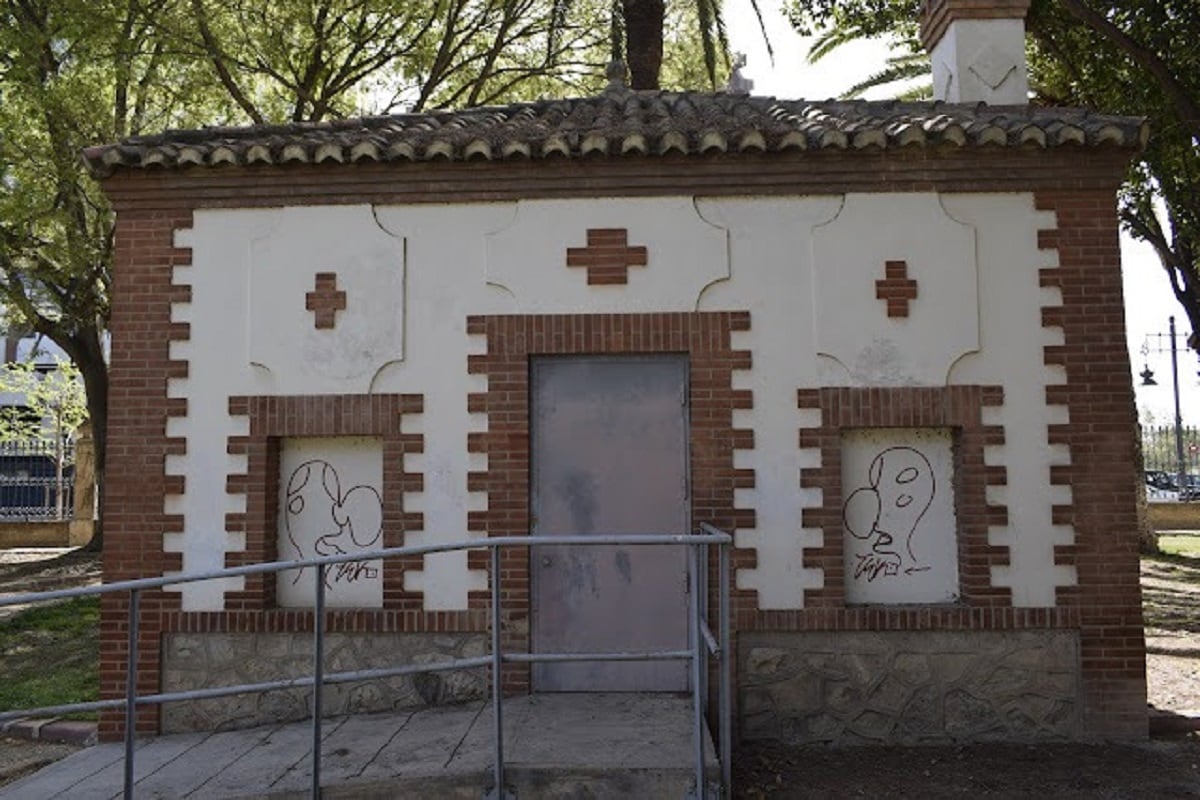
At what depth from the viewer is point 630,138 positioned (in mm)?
6898

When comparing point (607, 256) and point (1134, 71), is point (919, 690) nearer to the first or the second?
point (607, 256)

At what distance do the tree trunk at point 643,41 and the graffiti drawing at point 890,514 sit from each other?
8.52 meters

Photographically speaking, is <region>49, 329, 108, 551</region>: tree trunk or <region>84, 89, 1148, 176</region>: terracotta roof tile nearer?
<region>84, 89, 1148, 176</region>: terracotta roof tile

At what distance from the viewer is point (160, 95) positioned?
16328mm

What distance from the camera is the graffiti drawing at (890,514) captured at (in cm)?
706

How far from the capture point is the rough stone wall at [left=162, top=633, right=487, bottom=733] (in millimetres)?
6965

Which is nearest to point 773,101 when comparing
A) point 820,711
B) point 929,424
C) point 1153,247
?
point 929,424

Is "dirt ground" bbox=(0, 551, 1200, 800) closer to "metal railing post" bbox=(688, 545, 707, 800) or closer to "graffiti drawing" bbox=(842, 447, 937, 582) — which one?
"metal railing post" bbox=(688, 545, 707, 800)

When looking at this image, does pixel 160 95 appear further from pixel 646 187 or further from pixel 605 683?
pixel 605 683

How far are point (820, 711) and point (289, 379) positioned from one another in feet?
14.6

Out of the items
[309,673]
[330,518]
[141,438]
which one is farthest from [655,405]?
[141,438]

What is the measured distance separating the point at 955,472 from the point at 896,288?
1.39m

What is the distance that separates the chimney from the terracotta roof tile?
89cm

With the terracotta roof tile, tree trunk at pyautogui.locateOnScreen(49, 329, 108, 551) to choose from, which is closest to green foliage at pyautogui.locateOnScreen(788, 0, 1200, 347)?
the terracotta roof tile
